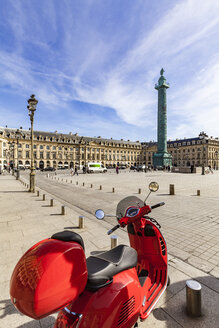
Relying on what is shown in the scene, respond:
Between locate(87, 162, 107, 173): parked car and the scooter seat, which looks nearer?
the scooter seat

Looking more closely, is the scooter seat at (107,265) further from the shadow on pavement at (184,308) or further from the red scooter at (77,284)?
the shadow on pavement at (184,308)

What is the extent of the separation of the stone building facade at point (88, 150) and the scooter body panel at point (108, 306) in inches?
2451

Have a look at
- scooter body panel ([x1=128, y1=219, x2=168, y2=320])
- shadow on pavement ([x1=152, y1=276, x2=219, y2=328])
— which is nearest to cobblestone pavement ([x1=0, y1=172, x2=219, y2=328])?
shadow on pavement ([x1=152, y1=276, x2=219, y2=328])

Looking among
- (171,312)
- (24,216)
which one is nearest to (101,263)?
(171,312)

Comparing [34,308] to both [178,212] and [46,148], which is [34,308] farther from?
[46,148]

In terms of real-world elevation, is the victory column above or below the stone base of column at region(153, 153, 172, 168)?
above

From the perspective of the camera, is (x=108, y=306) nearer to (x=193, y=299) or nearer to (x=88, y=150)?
(x=193, y=299)

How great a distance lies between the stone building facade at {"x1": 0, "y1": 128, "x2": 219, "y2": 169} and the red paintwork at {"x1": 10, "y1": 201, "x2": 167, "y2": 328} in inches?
2455

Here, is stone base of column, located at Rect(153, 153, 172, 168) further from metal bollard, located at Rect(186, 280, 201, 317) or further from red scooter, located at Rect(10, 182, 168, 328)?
red scooter, located at Rect(10, 182, 168, 328)

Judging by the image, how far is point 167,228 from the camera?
17.2 feet

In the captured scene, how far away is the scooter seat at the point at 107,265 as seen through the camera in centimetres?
139

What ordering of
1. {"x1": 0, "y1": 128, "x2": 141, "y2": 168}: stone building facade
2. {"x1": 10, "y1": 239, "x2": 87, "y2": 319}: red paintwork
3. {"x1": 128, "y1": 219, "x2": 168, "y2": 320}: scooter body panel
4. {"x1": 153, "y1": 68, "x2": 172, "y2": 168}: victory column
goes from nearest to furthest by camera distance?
{"x1": 10, "y1": 239, "x2": 87, "y2": 319}: red paintwork → {"x1": 128, "y1": 219, "x2": 168, "y2": 320}: scooter body panel → {"x1": 153, "y1": 68, "x2": 172, "y2": 168}: victory column → {"x1": 0, "y1": 128, "x2": 141, "y2": 168}: stone building facade

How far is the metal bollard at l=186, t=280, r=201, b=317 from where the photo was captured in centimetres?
213

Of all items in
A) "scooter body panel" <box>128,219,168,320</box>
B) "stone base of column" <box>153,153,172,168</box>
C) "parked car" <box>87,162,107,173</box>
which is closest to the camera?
"scooter body panel" <box>128,219,168,320</box>
